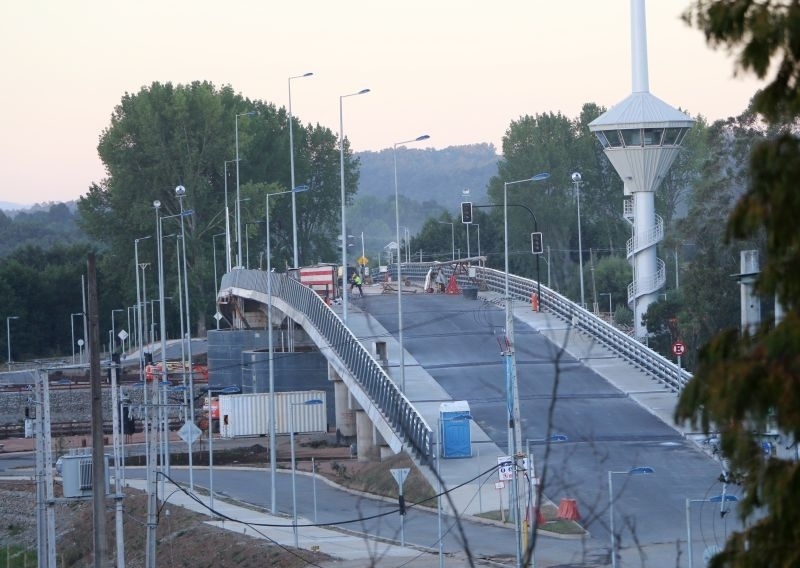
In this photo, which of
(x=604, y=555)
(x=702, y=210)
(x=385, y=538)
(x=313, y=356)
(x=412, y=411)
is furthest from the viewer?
(x=313, y=356)

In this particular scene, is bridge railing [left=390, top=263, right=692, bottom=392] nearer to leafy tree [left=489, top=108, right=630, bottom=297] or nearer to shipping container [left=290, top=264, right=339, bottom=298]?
shipping container [left=290, top=264, right=339, bottom=298]

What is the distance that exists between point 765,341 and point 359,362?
137 ft

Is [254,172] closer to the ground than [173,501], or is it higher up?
higher up

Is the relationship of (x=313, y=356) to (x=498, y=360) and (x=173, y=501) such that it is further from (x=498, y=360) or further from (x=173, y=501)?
(x=173, y=501)

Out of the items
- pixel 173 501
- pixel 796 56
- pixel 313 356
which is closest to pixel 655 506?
pixel 173 501

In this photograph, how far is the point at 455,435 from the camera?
1607 inches

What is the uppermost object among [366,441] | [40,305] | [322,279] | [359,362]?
[322,279]

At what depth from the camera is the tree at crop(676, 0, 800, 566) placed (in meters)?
7.11

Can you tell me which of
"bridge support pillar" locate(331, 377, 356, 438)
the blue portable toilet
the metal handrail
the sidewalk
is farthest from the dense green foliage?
the blue portable toilet

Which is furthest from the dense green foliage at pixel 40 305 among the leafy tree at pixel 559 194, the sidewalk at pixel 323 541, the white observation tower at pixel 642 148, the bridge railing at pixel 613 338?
the sidewalk at pixel 323 541

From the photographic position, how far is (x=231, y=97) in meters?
121

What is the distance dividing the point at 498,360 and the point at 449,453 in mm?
13365

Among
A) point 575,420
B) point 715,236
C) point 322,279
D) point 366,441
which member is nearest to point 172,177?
point 322,279

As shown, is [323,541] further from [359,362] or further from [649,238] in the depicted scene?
[649,238]
